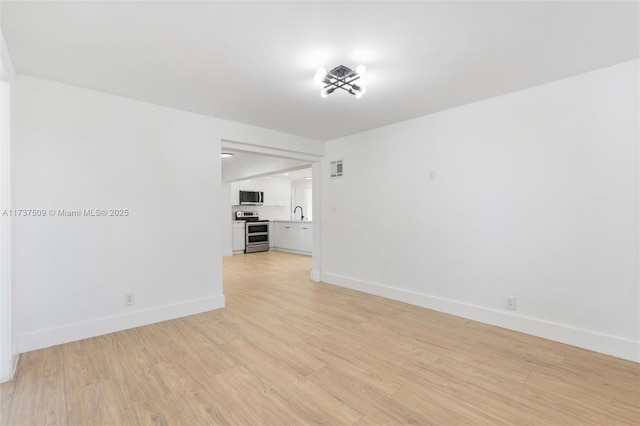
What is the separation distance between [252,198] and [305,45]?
6.71m

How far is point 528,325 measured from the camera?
271 centimetres

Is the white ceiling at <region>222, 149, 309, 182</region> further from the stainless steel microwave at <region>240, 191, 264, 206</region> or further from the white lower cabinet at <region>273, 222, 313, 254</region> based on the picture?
the white lower cabinet at <region>273, 222, 313, 254</region>

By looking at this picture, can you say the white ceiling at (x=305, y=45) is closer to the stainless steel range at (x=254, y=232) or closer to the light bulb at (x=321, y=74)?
the light bulb at (x=321, y=74)

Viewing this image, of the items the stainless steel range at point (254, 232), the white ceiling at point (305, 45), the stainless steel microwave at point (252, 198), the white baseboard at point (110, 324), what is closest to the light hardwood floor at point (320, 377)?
the white baseboard at point (110, 324)

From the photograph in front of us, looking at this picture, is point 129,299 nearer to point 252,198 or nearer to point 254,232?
point 254,232

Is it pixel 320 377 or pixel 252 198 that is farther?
pixel 252 198

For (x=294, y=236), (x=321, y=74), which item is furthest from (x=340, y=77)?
(x=294, y=236)

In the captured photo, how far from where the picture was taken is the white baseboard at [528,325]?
2258 millimetres

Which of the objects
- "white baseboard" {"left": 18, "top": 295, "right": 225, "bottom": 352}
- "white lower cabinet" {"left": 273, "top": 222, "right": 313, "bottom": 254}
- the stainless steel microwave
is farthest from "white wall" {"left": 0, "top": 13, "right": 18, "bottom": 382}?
the stainless steel microwave

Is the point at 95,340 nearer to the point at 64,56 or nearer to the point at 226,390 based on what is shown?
the point at 226,390

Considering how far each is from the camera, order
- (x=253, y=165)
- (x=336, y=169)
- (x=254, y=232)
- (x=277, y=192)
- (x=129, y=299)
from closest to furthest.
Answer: (x=129, y=299) < (x=336, y=169) < (x=253, y=165) < (x=254, y=232) < (x=277, y=192)

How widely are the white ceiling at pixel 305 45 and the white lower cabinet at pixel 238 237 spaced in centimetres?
530

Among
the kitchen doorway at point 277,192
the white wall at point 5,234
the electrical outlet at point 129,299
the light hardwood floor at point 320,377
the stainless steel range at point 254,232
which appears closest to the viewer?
the light hardwood floor at point 320,377

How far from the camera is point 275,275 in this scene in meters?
5.29
